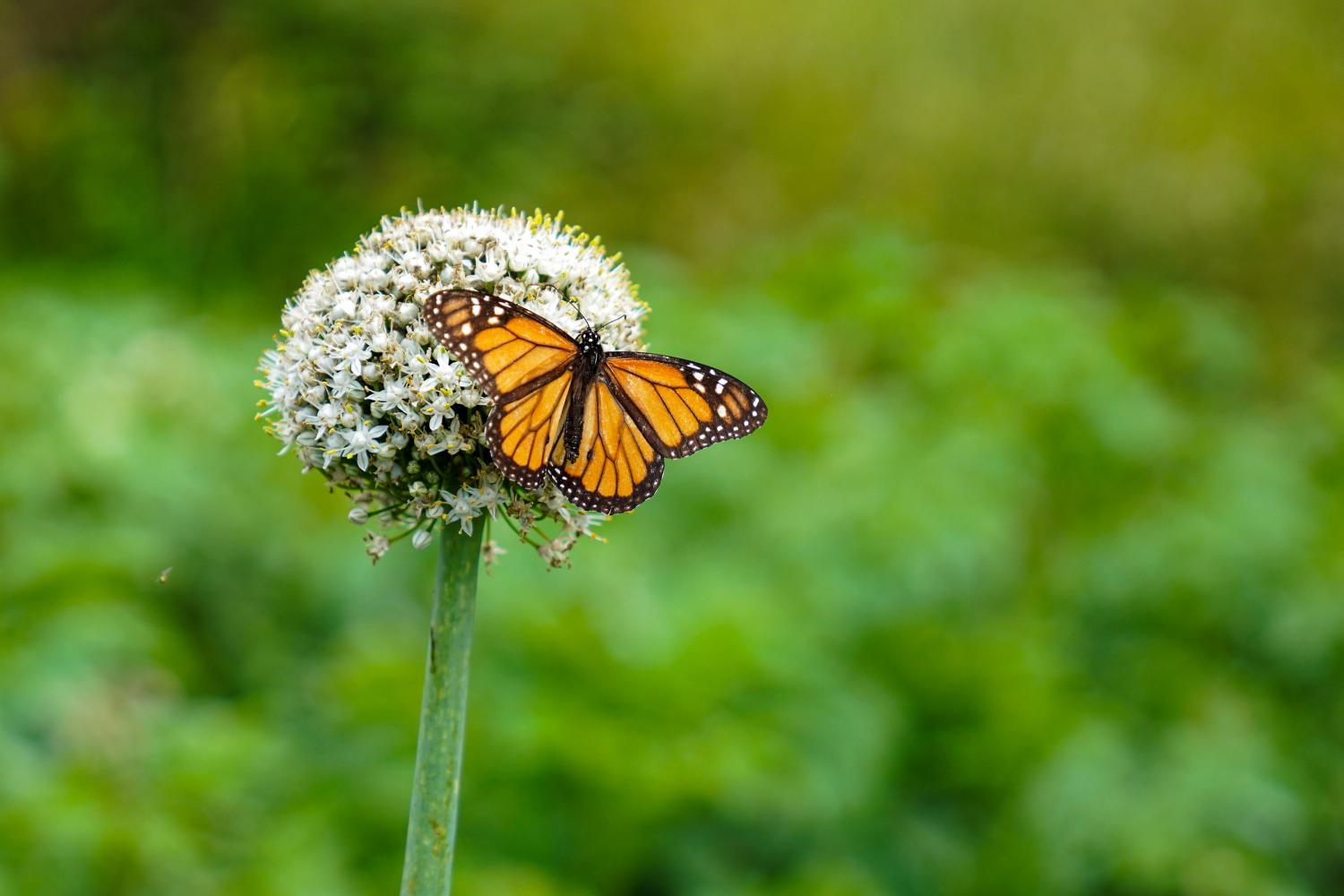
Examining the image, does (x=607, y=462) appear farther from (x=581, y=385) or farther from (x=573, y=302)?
(x=573, y=302)

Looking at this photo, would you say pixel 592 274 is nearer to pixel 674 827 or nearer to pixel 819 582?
pixel 674 827

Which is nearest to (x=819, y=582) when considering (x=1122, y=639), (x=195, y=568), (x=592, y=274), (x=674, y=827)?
(x=674, y=827)

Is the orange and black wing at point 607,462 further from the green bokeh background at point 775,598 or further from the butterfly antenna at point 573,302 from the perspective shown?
the green bokeh background at point 775,598

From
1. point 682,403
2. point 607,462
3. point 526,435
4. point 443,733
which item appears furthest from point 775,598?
point 443,733

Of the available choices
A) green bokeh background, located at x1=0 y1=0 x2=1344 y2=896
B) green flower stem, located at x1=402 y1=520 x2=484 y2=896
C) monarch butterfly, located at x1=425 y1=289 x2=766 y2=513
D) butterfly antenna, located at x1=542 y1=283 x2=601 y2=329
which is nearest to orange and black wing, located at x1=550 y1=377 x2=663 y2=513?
monarch butterfly, located at x1=425 y1=289 x2=766 y2=513

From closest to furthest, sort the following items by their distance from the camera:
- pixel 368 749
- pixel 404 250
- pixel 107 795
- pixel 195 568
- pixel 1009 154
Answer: pixel 404 250 < pixel 107 795 < pixel 368 749 < pixel 195 568 < pixel 1009 154

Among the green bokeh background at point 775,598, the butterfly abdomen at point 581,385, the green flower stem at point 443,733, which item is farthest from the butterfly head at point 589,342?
the green bokeh background at point 775,598
